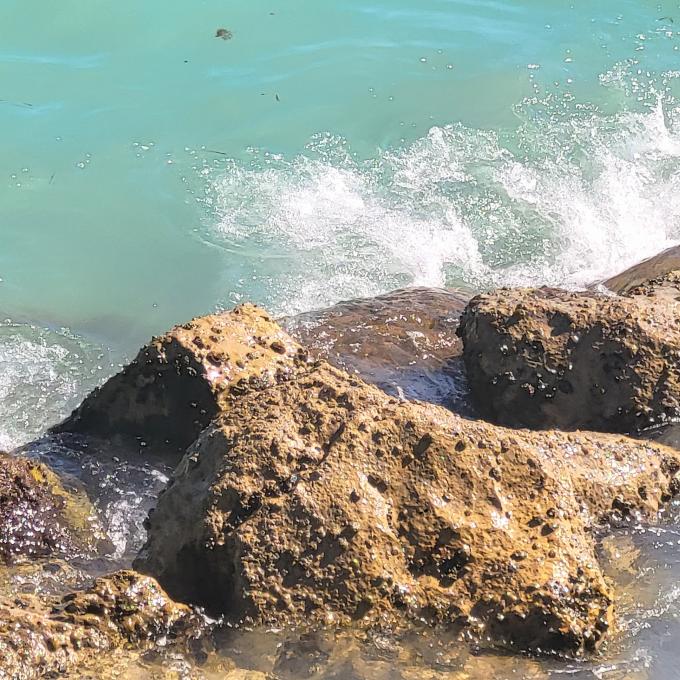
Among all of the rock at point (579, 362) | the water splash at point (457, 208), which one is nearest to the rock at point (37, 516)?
the rock at point (579, 362)

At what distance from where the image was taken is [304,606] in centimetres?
343

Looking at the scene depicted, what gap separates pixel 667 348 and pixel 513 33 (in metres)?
9.71

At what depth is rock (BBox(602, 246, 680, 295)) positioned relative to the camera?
7.64 meters

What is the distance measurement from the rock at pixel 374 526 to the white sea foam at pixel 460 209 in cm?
482

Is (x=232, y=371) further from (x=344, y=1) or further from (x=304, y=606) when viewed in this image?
(x=344, y=1)

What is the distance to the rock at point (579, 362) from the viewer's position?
5234 millimetres

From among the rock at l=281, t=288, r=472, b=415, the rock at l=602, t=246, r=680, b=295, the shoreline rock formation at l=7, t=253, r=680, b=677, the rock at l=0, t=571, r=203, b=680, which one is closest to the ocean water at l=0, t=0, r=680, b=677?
the rock at l=602, t=246, r=680, b=295

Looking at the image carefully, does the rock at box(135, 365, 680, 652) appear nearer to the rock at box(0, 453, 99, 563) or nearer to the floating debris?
the rock at box(0, 453, 99, 563)

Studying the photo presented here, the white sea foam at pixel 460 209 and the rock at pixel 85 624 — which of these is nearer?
the rock at pixel 85 624

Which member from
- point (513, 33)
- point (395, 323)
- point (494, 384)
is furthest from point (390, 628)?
point (513, 33)

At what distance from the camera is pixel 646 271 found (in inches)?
308

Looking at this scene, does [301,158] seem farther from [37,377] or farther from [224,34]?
[37,377]

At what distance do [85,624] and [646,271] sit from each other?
19.9 ft

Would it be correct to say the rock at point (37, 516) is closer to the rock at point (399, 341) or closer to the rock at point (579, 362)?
the rock at point (399, 341)
